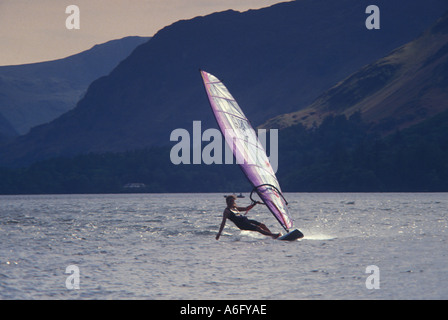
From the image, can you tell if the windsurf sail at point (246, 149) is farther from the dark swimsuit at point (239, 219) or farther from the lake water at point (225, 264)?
the lake water at point (225, 264)

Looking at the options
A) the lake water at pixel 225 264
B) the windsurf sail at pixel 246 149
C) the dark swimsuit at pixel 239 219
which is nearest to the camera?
the lake water at pixel 225 264

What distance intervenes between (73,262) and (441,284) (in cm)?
1560

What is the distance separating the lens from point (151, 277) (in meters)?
28.4

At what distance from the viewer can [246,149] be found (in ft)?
135

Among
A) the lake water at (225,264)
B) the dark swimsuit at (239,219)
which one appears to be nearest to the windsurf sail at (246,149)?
the dark swimsuit at (239,219)

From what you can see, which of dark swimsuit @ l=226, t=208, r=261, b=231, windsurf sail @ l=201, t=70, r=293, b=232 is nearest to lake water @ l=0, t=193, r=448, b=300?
dark swimsuit @ l=226, t=208, r=261, b=231

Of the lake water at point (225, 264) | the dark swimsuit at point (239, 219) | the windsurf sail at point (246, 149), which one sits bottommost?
the lake water at point (225, 264)

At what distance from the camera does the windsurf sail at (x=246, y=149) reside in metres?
39.5

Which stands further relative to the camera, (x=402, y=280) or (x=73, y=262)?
(x=73, y=262)

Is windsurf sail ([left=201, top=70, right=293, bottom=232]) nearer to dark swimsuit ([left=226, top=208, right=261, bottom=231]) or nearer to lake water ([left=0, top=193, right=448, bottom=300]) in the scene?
dark swimsuit ([left=226, top=208, right=261, bottom=231])

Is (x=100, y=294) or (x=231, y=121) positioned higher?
(x=231, y=121)

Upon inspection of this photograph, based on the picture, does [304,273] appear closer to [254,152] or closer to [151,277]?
[151,277]

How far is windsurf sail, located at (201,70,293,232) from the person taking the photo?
3953cm
